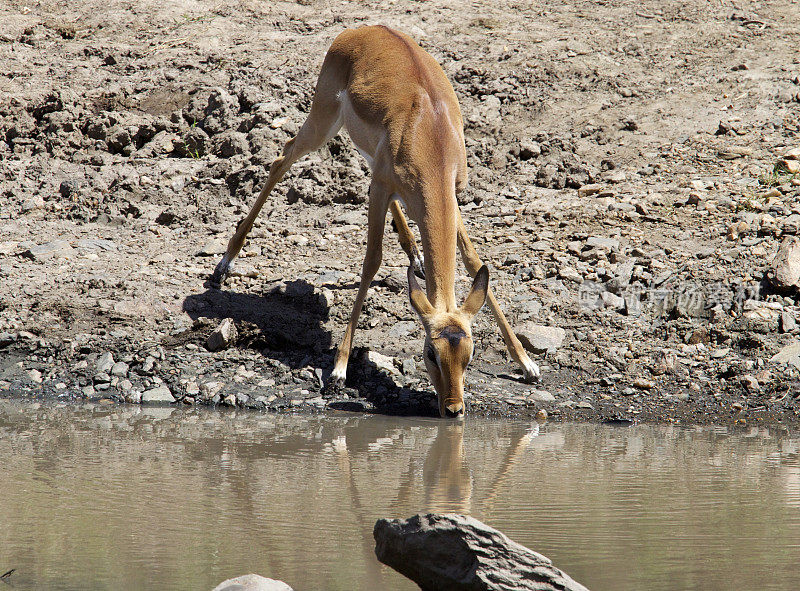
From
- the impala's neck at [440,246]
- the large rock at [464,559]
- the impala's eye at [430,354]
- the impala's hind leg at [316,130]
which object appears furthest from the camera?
the impala's hind leg at [316,130]

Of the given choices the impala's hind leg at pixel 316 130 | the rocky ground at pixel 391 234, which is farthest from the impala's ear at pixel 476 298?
the impala's hind leg at pixel 316 130

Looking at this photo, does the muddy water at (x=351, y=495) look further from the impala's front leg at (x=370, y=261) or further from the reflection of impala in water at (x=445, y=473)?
the impala's front leg at (x=370, y=261)

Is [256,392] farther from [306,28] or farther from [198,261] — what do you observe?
[306,28]

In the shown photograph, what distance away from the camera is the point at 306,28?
1364cm

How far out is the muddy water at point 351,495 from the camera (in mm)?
3654

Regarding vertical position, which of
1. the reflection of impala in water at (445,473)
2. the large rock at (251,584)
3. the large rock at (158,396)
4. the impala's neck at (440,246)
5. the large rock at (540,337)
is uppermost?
the impala's neck at (440,246)

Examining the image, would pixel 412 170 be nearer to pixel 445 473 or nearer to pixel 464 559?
pixel 445 473

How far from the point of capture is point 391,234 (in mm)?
9641

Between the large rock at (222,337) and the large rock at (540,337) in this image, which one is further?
the large rock at (540,337)

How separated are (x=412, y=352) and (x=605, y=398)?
5.33 feet

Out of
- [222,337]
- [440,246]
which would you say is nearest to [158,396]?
[222,337]

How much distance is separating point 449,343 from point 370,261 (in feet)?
5.98

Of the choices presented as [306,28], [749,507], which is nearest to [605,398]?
[749,507]

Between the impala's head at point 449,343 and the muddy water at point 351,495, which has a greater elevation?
the impala's head at point 449,343
